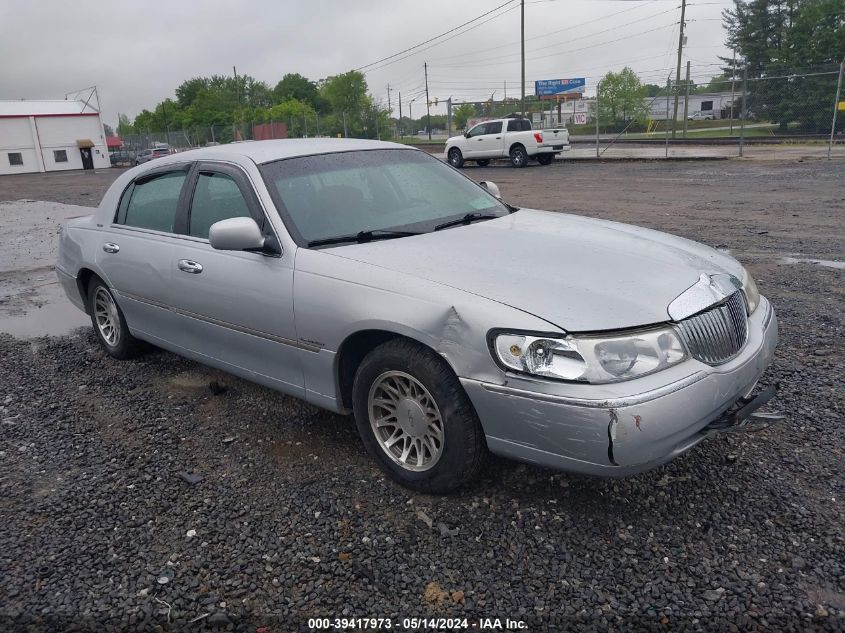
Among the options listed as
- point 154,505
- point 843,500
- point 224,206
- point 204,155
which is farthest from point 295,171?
point 843,500

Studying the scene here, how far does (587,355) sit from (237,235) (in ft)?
6.19

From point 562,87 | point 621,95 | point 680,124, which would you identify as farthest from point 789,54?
point 562,87

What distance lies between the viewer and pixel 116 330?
529 centimetres

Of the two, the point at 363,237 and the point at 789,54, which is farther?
the point at 789,54

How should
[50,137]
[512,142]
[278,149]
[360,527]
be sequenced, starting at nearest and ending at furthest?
[360,527], [278,149], [512,142], [50,137]

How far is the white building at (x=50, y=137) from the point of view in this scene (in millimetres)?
55125

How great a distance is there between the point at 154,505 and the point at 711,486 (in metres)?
2.62

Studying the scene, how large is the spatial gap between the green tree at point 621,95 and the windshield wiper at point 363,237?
60.6 meters

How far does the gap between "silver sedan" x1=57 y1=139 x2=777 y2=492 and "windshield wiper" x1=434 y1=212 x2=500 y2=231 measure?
1 centimetres

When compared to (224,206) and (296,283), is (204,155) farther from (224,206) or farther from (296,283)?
(296,283)

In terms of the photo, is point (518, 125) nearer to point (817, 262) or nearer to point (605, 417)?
point (817, 262)

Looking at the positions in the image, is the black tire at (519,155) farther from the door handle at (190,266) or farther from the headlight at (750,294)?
the headlight at (750,294)

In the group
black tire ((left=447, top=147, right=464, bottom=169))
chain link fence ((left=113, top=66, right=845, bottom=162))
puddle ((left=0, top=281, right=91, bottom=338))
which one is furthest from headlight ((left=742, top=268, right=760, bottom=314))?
black tire ((left=447, top=147, right=464, bottom=169))

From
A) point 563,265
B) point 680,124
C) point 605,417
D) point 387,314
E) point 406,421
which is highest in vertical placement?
point 563,265
